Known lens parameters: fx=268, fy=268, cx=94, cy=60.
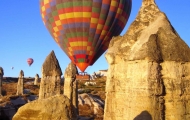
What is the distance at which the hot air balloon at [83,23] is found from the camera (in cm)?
2814

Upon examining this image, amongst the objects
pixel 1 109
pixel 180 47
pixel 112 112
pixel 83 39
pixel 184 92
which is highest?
pixel 83 39

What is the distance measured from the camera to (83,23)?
28688 mm

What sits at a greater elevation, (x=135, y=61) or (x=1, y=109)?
(x=135, y=61)

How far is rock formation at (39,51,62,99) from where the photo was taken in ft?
47.0

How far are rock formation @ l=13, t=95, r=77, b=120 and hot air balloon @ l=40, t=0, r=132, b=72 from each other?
22.1 metres

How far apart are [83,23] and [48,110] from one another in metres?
22.7

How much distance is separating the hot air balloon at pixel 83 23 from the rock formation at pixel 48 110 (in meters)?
22.1

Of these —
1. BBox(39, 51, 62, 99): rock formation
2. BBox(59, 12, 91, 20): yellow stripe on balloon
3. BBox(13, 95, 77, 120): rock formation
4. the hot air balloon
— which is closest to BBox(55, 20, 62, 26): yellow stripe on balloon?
the hot air balloon

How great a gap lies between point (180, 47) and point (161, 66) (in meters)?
0.66

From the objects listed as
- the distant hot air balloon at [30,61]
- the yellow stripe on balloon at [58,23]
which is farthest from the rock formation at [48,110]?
the distant hot air balloon at [30,61]

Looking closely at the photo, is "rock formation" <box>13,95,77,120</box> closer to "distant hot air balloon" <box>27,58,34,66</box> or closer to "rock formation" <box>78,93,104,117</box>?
"rock formation" <box>78,93,104,117</box>

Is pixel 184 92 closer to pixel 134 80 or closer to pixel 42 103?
pixel 134 80

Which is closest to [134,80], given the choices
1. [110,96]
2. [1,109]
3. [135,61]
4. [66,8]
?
[135,61]

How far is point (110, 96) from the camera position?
847cm
